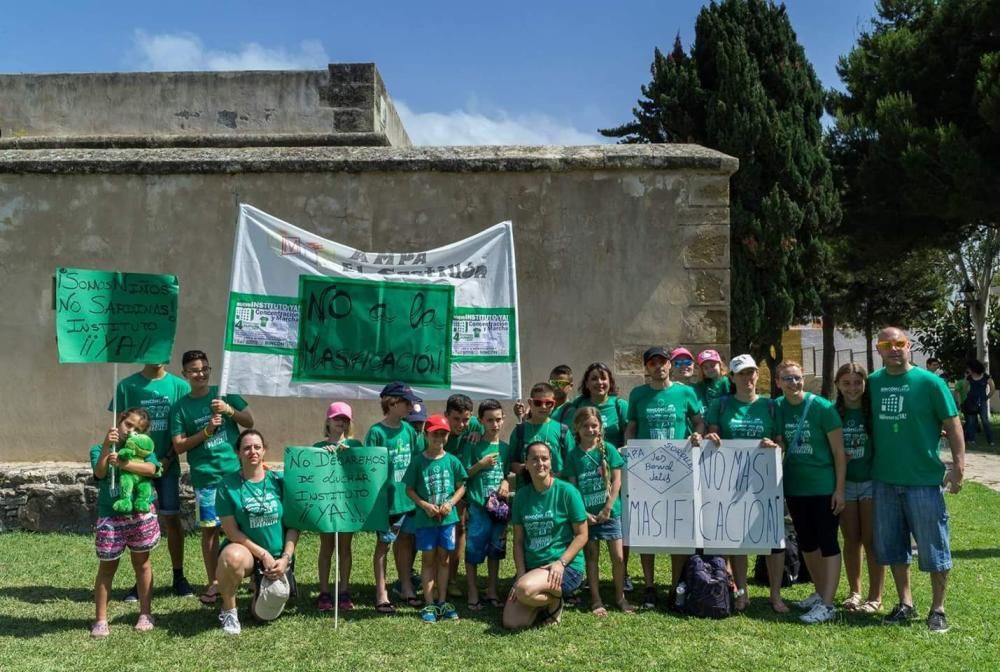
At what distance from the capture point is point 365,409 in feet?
28.0

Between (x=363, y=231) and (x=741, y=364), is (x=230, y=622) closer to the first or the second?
(x=741, y=364)

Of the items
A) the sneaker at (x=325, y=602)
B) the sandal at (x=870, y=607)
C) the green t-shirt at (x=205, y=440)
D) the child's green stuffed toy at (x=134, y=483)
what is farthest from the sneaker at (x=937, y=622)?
the child's green stuffed toy at (x=134, y=483)

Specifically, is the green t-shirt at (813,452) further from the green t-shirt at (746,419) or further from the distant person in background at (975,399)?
the distant person in background at (975,399)

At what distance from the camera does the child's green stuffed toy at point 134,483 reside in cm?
551

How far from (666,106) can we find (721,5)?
8.65 ft

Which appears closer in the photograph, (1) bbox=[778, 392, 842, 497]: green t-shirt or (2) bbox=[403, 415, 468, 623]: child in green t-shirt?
(1) bbox=[778, 392, 842, 497]: green t-shirt

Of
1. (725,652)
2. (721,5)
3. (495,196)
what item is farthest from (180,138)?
(721,5)

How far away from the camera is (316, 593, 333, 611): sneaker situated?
588 centimetres

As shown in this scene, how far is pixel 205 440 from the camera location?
6.23 m

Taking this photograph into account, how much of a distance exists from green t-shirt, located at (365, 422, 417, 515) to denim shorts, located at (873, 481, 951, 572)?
314 cm

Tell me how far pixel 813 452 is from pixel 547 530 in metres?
1.86

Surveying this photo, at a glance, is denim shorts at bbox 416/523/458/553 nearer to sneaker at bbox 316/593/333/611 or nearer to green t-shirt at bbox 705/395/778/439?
sneaker at bbox 316/593/333/611

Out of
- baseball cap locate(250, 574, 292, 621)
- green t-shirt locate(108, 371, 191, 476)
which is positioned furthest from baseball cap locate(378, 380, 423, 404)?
green t-shirt locate(108, 371, 191, 476)

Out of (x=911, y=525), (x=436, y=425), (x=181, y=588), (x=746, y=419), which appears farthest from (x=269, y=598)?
(x=911, y=525)
